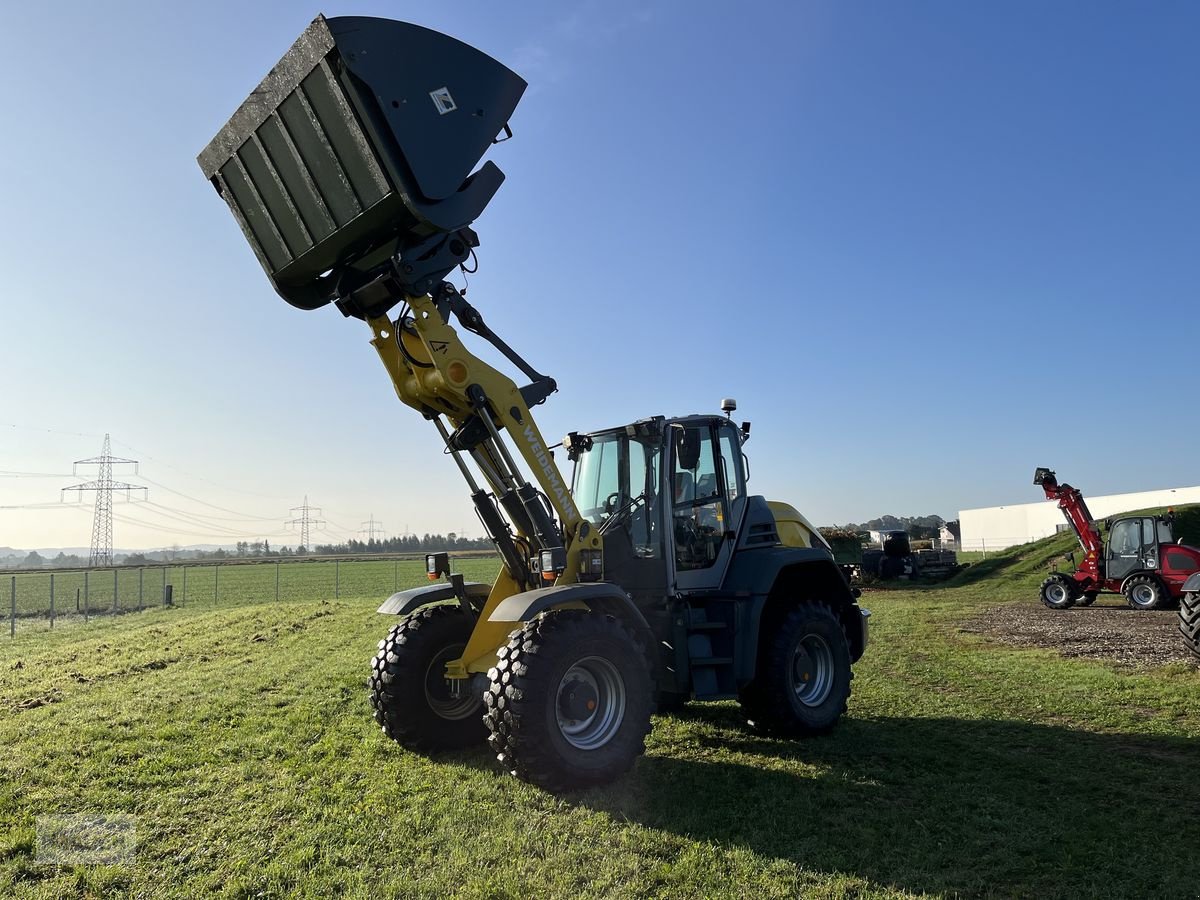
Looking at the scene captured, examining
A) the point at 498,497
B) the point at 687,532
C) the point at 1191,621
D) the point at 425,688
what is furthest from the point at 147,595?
the point at 1191,621

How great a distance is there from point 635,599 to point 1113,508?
171ft

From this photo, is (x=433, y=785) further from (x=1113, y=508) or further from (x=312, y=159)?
(x=1113, y=508)

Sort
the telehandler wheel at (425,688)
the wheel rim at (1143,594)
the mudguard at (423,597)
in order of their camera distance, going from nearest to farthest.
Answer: the telehandler wheel at (425,688)
the mudguard at (423,597)
the wheel rim at (1143,594)

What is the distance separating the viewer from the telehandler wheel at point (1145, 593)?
58.9ft

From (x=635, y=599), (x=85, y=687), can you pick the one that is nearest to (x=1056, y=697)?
(x=635, y=599)

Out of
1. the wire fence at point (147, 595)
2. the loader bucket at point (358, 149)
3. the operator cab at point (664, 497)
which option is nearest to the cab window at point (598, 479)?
the operator cab at point (664, 497)

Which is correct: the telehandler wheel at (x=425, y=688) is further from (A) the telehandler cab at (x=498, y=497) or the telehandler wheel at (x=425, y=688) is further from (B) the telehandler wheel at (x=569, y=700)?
(B) the telehandler wheel at (x=569, y=700)

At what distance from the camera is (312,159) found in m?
5.45

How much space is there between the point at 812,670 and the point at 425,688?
3.51 metres

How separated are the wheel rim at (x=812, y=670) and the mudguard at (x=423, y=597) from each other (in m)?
2.87

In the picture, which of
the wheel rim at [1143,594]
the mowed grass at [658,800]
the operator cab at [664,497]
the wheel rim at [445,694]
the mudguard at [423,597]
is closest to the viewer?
the mowed grass at [658,800]

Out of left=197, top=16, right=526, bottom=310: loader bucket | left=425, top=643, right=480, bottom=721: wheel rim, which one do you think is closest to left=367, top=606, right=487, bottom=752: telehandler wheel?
left=425, top=643, right=480, bottom=721: wheel rim

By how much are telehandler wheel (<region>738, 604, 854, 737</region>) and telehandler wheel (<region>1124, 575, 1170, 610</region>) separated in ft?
47.4

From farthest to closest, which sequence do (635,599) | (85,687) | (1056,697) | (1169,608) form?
(1169,608) → (85,687) → (1056,697) → (635,599)
